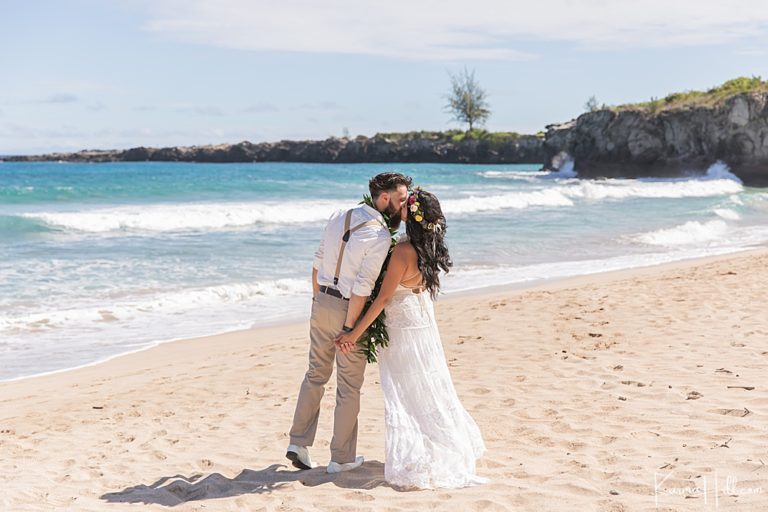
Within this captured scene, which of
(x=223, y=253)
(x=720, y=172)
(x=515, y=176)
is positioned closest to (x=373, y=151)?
(x=515, y=176)

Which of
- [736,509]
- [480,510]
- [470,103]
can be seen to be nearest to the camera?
[736,509]

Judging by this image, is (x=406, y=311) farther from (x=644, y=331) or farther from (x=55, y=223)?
(x=55, y=223)

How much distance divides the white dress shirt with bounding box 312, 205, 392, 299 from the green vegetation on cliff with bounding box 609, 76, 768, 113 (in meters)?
46.5

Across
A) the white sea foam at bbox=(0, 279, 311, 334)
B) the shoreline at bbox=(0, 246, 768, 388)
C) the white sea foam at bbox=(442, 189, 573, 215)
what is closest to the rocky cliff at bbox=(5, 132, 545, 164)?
the white sea foam at bbox=(442, 189, 573, 215)

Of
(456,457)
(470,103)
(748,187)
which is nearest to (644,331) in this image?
(456,457)

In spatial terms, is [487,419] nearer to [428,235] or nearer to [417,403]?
[417,403]

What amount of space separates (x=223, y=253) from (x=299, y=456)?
1199cm

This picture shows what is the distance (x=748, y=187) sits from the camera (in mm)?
42281

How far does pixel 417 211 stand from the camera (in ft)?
13.8

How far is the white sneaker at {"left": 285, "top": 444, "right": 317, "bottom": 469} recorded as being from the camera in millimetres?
4781

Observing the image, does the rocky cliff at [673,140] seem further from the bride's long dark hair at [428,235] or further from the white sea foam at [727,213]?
the bride's long dark hair at [428,235]

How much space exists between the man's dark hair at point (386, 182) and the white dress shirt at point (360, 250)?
0.37ft

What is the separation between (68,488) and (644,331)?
5.68 m

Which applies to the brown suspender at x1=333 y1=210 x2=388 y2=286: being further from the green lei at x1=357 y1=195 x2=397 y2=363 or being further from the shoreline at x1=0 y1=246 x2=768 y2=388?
the shoreline at x1=0 y1=246 x2=768 y2=388
